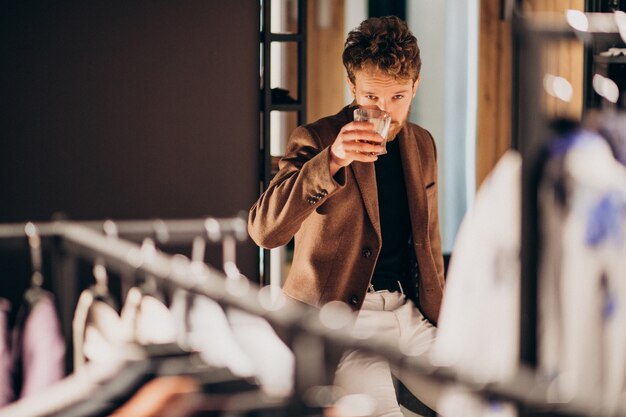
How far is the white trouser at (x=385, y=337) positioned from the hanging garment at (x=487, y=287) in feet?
0.21

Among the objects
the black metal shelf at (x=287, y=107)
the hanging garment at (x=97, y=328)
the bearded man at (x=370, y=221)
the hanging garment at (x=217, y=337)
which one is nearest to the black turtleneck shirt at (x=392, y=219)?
the bearded man at (x=370, y=221)

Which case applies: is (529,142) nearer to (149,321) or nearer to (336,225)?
(336,225)

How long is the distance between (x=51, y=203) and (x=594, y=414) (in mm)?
3115

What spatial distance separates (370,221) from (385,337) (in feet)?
0.92

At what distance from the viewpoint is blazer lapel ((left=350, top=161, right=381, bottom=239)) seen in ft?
7.03

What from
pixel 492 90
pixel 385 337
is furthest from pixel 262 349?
pixel 492 90

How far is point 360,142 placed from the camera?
6.33 feet

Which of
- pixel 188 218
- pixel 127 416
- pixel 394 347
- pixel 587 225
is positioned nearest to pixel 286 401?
pixel 394 347

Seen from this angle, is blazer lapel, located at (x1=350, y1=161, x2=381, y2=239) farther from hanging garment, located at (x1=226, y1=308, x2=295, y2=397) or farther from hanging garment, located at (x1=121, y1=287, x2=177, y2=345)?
hanging garment, located at (x1=121, y1=287, x2=177, y2=345)

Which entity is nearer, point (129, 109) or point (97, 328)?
point (97, 328)

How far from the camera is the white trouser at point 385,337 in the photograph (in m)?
2.04

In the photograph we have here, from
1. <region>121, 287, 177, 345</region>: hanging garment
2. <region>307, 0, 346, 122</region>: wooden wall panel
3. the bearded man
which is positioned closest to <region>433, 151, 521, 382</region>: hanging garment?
the bearded man

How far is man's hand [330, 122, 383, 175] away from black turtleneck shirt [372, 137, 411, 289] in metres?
0.29

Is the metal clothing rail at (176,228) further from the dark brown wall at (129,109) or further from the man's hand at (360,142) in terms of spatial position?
the man's hand at (360,142)
